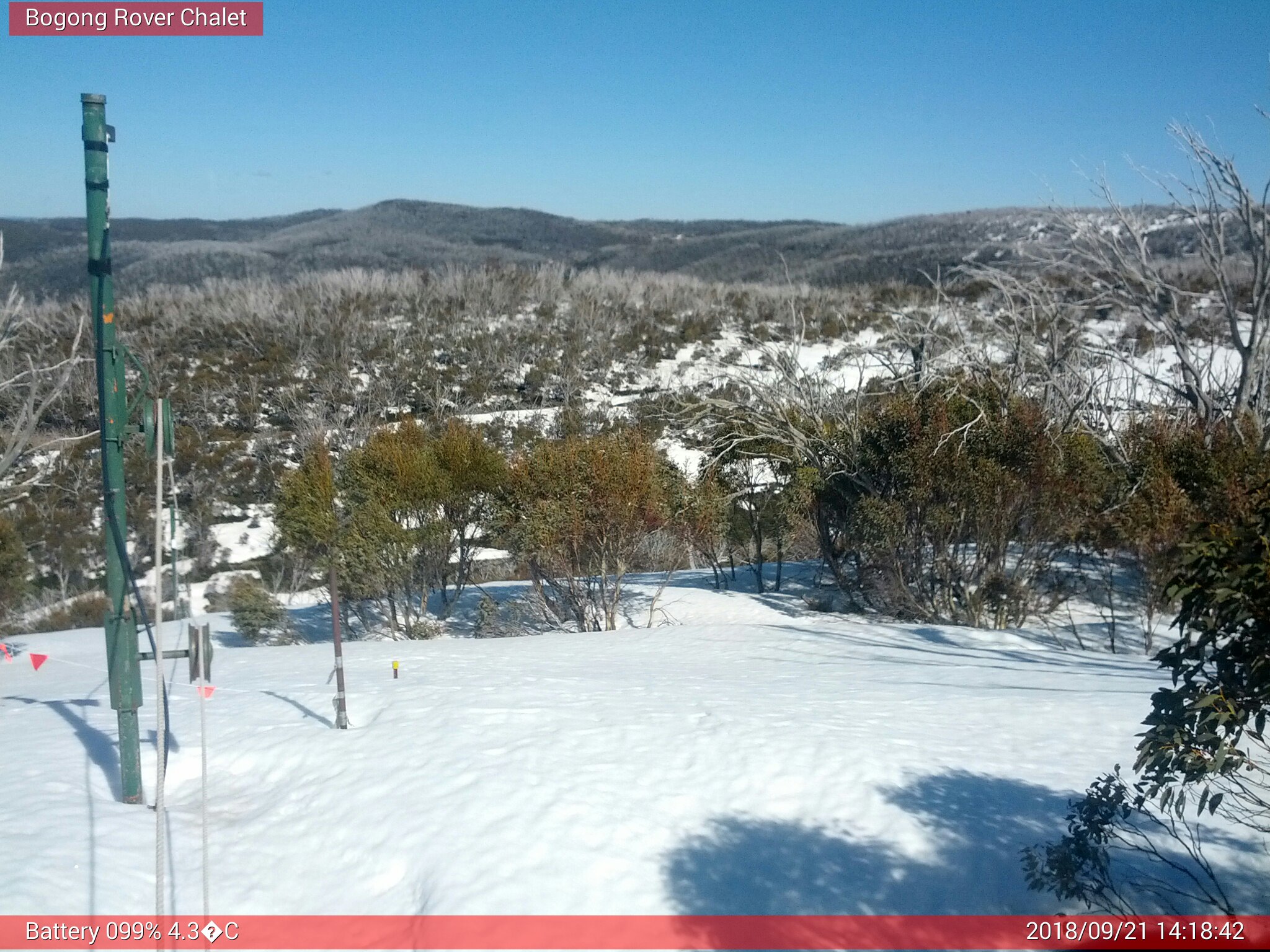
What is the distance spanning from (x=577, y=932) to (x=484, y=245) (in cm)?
8751

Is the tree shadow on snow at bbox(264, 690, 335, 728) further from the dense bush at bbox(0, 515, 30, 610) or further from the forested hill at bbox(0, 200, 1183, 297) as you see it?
the forested hill at bbox(0, 200, 1183, 297)

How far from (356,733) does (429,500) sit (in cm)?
846

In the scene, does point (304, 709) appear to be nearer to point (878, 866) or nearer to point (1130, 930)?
point (878, 866)

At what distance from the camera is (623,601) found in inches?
668

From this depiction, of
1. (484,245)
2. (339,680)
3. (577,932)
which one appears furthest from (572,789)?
(484,245)

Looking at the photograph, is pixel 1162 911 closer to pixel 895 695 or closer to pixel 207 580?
pixel 895 695

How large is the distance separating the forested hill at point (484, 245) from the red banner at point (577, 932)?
4335cm

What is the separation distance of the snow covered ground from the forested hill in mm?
40567

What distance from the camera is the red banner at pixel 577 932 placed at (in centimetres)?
453

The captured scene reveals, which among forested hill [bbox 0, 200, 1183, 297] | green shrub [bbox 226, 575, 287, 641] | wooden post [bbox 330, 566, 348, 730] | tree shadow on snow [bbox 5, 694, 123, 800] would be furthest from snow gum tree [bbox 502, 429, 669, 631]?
forested hill [bbox 0, 200, 1183, 297]

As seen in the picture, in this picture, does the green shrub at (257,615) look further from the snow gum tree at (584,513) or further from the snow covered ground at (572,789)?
the snow covered ground at (572,789)

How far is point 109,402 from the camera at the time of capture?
5.49 meters

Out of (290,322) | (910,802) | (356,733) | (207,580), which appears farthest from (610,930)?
(290,322)

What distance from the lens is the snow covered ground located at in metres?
5.20
